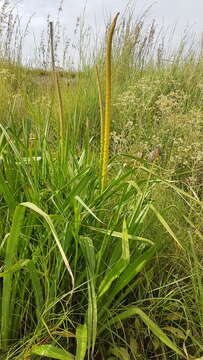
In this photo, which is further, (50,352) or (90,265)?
(90,265)

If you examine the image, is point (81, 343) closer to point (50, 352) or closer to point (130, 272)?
point (50, 352)

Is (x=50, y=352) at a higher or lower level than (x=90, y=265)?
lower

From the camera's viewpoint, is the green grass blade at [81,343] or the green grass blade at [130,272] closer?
the green grass blade at [81,343]

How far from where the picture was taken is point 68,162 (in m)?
1.42

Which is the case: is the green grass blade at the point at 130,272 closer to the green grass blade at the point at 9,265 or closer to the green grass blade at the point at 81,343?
the green grass blade at the point at 81,343

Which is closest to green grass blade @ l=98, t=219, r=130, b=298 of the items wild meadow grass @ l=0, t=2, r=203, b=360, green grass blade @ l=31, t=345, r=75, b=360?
wild meadow grass @ l=0, t=2, r=203, b=360

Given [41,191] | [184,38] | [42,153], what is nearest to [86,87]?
[184,38]

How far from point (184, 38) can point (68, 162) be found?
3579 millimetres

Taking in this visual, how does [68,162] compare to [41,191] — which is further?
[68,162]

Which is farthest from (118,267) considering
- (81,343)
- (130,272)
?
(81,343)

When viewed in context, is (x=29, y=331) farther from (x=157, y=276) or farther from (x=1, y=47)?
(x=1, y=47)

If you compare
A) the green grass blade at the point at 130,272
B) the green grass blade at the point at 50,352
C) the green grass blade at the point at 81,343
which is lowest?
the green grass blade at the point at 50,352

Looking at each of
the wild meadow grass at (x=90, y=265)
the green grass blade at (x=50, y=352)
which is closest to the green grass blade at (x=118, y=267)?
the wild meadow grass at (x=90, y=265)

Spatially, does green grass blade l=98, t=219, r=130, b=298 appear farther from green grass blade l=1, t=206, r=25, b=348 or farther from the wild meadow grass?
green grass blade l=1, t=206, r=25, b=348
